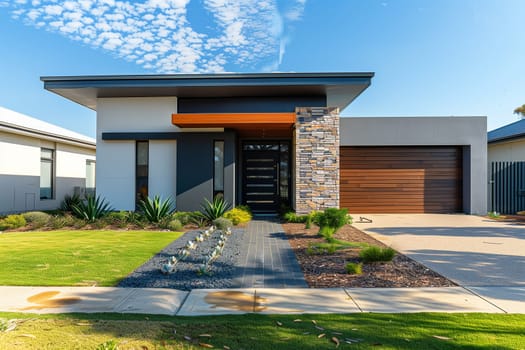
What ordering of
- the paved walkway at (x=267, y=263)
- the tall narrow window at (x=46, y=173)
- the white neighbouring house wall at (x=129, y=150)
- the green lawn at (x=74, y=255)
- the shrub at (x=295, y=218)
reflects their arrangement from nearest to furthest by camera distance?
the paved walkway at (x=267, y=263), the green lawn at (x=74, y=255), the shrub at (x=295, y=218), the white neighbouring house wall at (x=129, y=150), the tall narrow window at (x=46, y=173)

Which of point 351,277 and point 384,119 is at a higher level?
point 384,119

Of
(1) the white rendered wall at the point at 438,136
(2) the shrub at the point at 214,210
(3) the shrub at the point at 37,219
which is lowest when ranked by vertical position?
(3) the shrub at the point at 37,219

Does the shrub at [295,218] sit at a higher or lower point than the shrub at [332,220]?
→ lower

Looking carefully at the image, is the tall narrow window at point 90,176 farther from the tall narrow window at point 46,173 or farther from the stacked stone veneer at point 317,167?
the stacked stone veneer at point 317,167

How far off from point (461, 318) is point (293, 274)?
2374mm

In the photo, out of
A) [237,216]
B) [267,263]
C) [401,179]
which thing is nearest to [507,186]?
[401,179]

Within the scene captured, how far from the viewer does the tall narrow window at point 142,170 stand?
38.2 feet

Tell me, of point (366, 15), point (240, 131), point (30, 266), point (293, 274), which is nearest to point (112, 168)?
point (240, 131)

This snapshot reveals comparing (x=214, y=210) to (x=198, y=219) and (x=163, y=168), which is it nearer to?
(x=198, y=219)

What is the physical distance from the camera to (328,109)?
10.7 m

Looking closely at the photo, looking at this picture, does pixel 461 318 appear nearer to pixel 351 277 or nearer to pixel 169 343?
pixel 351 277

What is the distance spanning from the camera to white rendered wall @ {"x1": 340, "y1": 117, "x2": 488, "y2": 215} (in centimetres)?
1265

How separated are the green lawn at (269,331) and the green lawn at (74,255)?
144cm

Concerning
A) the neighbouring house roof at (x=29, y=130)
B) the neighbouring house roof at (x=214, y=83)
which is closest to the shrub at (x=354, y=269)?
the neighbouring house roof at (x=214, y=83)
